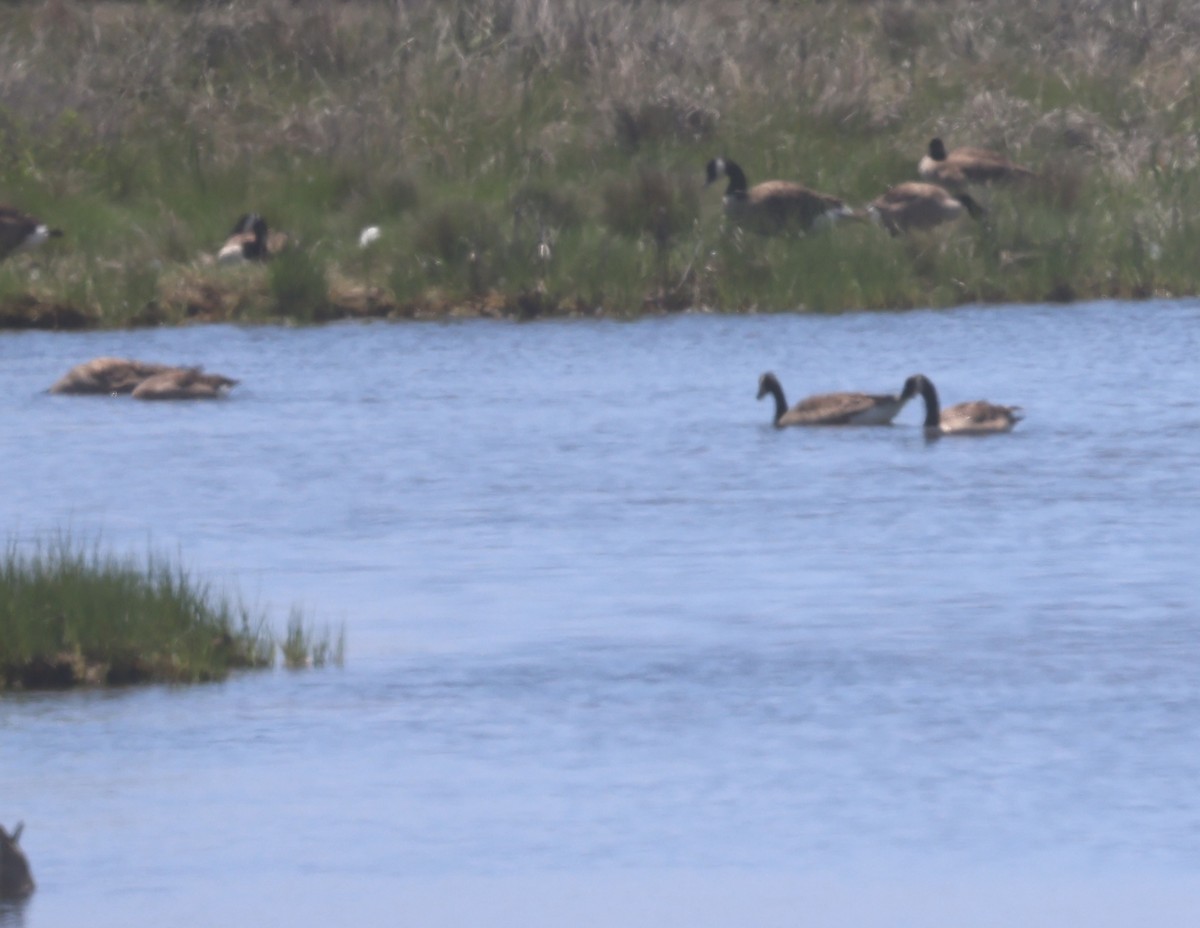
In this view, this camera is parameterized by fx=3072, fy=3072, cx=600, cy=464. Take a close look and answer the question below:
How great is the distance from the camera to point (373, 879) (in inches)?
332

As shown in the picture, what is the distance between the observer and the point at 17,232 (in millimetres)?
26062

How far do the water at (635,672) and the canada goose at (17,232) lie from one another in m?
4.92

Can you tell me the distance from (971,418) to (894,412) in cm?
86

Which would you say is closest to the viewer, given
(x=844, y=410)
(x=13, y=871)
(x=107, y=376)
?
(x=13, y=871)

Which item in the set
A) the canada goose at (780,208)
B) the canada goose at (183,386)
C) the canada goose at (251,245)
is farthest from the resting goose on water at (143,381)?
the canada goose at (780,208)

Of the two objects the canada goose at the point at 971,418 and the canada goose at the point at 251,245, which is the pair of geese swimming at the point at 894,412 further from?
the canada goose at the point at 251,245

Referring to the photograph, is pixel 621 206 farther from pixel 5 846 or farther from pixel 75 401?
pixel 5 846

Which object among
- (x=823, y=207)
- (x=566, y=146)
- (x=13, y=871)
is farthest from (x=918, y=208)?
(x=13, y=871)

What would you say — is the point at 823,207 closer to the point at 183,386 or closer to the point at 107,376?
the point at 183,386

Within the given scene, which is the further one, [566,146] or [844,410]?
[566,146]

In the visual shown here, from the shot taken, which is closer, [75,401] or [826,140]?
[75,401]

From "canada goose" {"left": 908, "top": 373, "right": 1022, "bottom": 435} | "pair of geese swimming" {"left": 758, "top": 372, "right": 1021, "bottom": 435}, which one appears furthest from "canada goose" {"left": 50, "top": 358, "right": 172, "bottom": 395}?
"canada goose" {"left": 908, "top": 373, "right": 1022, "bottom": 435}

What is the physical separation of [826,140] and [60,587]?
20.0 meters

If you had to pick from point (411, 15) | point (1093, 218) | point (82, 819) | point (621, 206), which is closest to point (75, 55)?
point (411, 15)
